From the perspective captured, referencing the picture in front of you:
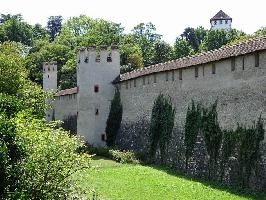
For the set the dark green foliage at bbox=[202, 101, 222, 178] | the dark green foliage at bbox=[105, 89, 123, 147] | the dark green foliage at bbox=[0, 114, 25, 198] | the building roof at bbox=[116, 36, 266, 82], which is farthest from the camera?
the dark green foliage at bbox=[105, 89, 123, 147]

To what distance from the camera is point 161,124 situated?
28.5 m

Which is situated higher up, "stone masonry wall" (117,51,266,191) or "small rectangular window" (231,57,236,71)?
"small rectangular window" (231,57,236,71)

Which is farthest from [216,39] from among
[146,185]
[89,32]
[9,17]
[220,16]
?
[146,185]

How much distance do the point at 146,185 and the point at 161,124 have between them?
817 cm

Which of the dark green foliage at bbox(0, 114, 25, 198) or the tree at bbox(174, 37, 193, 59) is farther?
the tree at bbox(174, 37, 193, 59)

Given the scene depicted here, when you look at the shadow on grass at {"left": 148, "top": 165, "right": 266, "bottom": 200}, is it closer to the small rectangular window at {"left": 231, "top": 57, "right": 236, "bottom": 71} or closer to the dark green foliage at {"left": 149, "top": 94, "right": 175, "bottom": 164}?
the dark green foliage at {"left": 149, "top": 94, "right": 175, "bottom": 164}

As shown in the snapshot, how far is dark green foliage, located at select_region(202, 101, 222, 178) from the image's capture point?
22.4m

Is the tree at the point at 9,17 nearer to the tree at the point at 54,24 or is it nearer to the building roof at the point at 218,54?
the tree at the point at 54,24

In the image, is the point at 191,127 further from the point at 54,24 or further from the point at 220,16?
the point at 54,24

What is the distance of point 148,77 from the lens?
30.2m

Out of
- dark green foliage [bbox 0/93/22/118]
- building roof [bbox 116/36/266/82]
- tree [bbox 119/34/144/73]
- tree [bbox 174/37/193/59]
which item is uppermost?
tree [bbox 174/37/193/59]

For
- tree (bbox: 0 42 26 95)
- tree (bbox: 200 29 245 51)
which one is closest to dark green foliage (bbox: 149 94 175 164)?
tree (bbox: 0 42 26 95)

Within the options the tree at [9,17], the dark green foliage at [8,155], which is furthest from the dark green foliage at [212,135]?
the tree at [9,17]

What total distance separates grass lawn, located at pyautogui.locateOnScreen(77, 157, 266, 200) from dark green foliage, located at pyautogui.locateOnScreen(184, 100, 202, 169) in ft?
5.41
